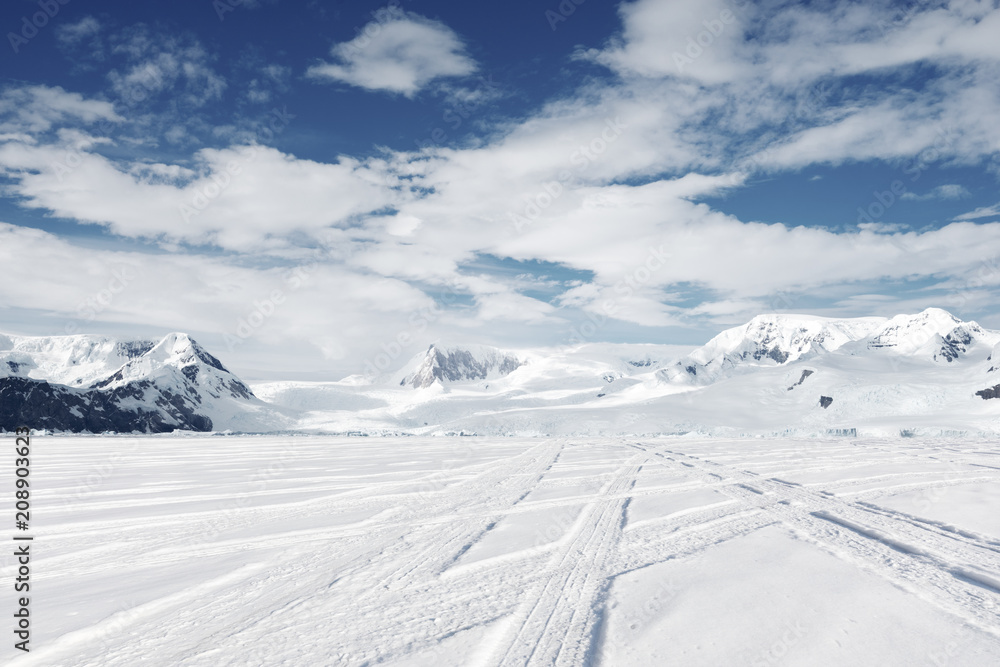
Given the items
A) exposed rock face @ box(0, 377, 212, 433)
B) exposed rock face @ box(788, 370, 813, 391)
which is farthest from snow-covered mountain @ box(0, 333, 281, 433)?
exposed rock face @ box(788, 370, 813, 391)

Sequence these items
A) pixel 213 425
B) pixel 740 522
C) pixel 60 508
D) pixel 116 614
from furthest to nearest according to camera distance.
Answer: pixel 213 425, pixel 60 508, pixel 740 522, pixel 116 614

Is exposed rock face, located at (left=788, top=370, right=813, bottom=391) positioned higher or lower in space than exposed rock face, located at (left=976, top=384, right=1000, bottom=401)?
higher

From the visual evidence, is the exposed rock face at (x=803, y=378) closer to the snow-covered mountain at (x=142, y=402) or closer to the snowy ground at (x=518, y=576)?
the snowy ground at (x=518, y=576)

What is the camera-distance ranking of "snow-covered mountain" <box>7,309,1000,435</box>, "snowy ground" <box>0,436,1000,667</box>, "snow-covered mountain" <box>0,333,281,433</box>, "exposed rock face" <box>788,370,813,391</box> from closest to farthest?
"snowy ground" <box>0,436,1000,667</box> < "snow-covered mountain" <box>7,309,1000,435</box> < "exposed rock face" <box>788,370,813,391</box> < "snow-covered mountain" <box>0,333,281,433</box>

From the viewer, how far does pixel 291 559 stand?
5645 mm

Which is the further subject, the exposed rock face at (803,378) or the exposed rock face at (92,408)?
the exposed rock face at (92,408)

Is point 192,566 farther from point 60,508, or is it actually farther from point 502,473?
point 502,473

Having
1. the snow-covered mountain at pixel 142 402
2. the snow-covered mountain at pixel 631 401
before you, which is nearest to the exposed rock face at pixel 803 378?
the snow-covered mountain at pixel 631 401

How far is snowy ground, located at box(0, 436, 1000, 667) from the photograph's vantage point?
11.9 feet

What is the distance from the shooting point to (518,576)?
5039mm

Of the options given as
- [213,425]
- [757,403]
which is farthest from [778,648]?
[213,425]

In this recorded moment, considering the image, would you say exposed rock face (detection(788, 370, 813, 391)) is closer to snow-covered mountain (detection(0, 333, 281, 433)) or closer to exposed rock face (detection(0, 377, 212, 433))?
snow-covered mountain (detection(0, 333, 281, 433))

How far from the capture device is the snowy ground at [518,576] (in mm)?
3637

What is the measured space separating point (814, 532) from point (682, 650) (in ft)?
14.3
